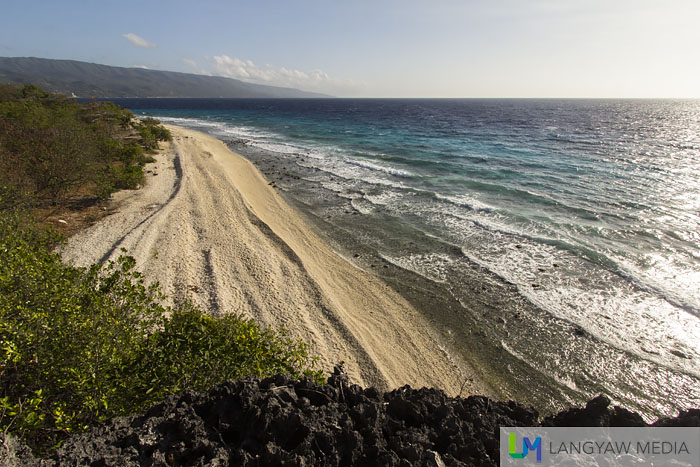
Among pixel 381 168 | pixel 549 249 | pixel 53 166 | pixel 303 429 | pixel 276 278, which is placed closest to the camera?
pixel 303 429

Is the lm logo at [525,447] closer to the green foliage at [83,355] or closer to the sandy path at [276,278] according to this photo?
the green foliage at [83,355]

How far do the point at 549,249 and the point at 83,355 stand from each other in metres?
18.4

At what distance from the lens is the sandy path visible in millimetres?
9711

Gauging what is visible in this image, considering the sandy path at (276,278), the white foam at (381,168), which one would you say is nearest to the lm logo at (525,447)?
the sandy path at (276,278)

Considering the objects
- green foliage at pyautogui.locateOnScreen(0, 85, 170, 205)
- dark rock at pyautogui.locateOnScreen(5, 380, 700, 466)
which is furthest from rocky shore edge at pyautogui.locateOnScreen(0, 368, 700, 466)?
green foliage at pyautogui.locateOnScreen(0, 85, 170, 205)

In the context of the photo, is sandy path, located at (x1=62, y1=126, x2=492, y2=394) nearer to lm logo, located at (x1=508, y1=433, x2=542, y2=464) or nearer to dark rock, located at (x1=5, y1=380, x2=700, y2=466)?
dark rock, located at (x1=5, y1=380, x2=700, y2=466)

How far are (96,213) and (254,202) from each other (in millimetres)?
8438

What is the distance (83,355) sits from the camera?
4.79 metres

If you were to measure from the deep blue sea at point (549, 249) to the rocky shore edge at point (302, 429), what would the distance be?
188 inches

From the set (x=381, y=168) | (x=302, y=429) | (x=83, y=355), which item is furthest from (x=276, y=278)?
(x=381, y=168)

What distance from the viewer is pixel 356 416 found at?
4844 millimetres

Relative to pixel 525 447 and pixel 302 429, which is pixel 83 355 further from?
pixel 525 447

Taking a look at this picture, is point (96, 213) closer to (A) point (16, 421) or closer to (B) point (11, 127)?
(B) point (11, 127)

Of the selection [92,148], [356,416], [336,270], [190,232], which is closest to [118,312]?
[356,416]
